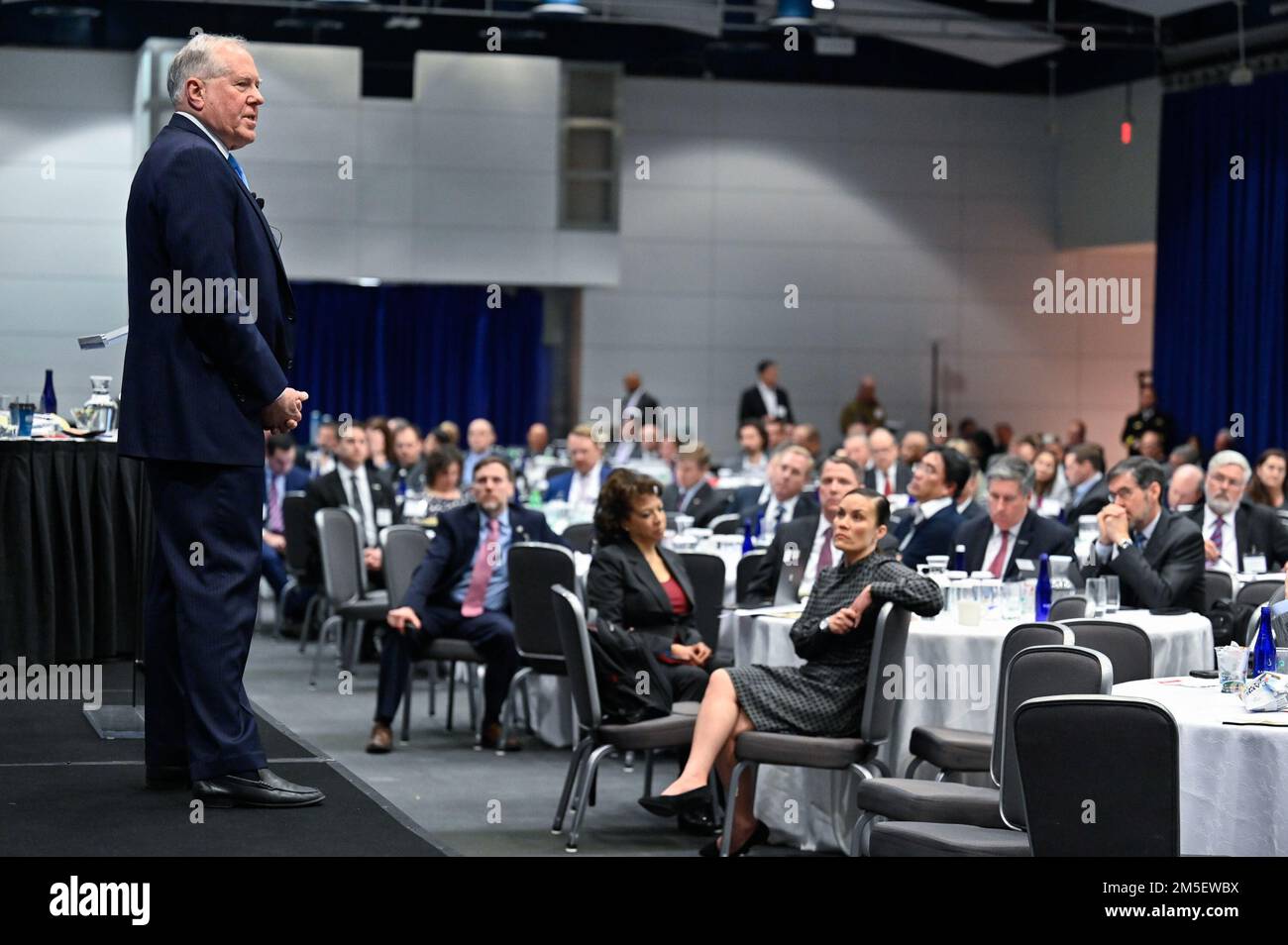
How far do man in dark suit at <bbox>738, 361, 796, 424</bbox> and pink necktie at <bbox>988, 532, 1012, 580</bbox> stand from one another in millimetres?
10382

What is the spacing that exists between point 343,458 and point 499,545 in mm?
2458

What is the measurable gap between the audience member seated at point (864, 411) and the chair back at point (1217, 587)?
11.1 m

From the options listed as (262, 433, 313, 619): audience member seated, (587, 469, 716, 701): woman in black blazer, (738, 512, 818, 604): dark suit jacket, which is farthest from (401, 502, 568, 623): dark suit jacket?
(262, 433, 313, 619): audience member seated

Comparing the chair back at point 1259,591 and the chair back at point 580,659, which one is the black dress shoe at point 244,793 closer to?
the chair back at point 580,659

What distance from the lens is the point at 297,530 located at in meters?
10.3

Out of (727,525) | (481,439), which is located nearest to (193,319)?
(727,525)

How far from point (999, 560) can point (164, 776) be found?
4.34 meters

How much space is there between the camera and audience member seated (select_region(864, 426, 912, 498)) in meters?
11.1

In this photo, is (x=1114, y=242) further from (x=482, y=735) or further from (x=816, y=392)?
(x=482, y=735)

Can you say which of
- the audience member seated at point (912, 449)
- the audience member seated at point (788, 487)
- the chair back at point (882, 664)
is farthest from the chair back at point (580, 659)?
the audience member seated at point (912, 449)

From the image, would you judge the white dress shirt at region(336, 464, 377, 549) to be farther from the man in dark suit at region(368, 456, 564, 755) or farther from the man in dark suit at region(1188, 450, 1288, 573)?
the man in dark suit at region(1188, 450, 1288, 573)
